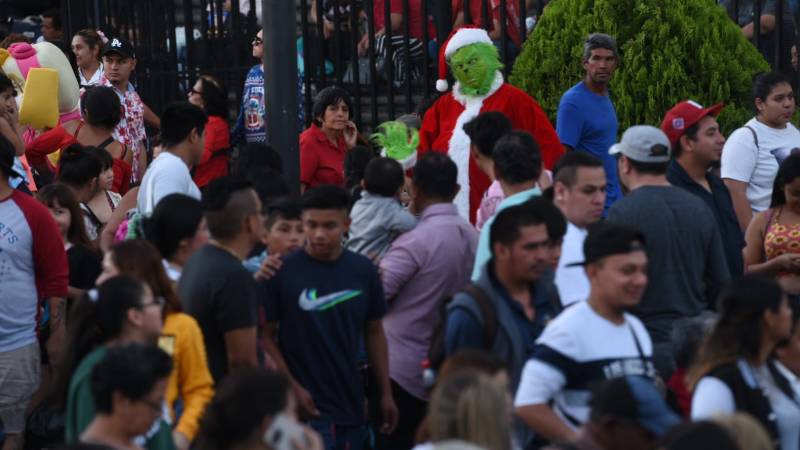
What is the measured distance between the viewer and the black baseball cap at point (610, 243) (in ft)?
18.5

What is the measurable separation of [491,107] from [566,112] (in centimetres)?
49

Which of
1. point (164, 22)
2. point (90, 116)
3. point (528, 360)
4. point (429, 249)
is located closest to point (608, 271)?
point (528, 360)

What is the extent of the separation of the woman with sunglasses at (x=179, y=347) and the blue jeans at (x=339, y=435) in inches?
42.0

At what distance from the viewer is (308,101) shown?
508 inches

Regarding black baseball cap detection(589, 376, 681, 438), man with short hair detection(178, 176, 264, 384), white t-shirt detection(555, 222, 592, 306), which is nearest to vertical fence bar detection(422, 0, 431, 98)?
white t-shirt detection(555, 222, 592, 306)

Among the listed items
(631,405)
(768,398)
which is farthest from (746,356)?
(631,405)

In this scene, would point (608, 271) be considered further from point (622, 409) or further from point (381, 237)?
point (381, 237)

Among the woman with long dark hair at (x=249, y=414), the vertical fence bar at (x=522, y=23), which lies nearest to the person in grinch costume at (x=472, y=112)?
the vertical fence bar at (x=522, y=23)

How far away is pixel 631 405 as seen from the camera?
15.1 ft

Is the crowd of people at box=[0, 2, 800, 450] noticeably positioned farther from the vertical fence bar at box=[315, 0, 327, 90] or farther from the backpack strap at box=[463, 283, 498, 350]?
the vertical fence bar at box=[315, 0, 327, 90]

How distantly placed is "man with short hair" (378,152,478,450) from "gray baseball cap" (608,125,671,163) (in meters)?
0.82

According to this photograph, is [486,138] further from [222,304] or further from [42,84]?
[42,84]

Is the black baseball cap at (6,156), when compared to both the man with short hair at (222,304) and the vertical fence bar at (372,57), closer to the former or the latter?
the man with short hair at (222,304)

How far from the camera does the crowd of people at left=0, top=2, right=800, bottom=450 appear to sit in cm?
495
